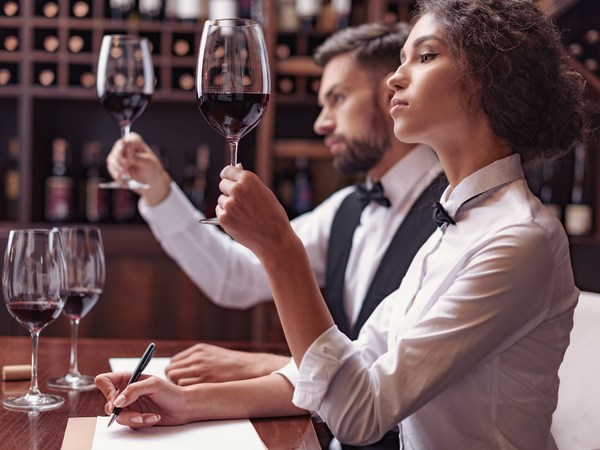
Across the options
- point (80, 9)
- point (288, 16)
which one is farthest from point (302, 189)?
point (80, 9)

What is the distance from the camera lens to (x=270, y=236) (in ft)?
2.62

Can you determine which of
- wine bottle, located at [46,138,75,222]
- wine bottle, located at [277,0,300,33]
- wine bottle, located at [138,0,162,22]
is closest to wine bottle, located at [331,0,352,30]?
wine bottle, located at [277,0,300,33]

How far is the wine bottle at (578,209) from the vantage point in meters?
2.73

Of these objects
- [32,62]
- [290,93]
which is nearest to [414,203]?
[290,93]

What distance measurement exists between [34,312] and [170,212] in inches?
31.5

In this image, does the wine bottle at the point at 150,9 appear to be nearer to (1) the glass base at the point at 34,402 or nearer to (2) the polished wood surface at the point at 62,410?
(2) the polished wood surface at the point at 62,410

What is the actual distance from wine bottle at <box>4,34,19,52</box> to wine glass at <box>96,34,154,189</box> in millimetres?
1738

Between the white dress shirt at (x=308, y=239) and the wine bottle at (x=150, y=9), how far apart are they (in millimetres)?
1416

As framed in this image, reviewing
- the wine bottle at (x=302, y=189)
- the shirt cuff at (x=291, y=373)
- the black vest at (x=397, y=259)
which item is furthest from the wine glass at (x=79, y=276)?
the wine bottle at (x=302, y=189)

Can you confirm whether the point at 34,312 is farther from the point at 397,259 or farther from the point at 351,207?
the point at 351,207

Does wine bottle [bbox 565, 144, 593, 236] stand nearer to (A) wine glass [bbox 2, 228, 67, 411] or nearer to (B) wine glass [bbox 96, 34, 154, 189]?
(B) wine glass [bbox 96, 34, 154, 189]

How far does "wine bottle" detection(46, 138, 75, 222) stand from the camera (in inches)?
109

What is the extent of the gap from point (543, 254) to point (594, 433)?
0.36 meters

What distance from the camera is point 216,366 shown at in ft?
3.41
